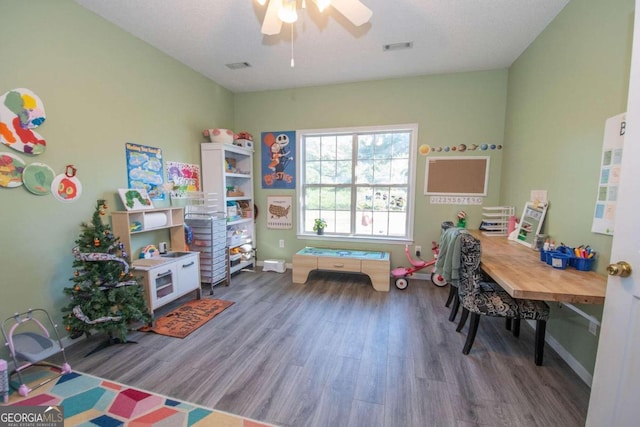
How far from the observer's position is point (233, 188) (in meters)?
3.92

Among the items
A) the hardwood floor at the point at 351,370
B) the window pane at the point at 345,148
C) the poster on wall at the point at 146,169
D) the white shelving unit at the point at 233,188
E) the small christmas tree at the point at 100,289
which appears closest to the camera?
the hardwood floor at the point at 351,370

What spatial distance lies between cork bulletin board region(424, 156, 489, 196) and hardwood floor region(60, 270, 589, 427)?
160cm

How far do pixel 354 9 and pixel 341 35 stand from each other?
886 millimetres

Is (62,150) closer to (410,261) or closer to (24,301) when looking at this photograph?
(24,301)

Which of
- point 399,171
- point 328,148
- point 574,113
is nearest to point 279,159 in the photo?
point 328,148

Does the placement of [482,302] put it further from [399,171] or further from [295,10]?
[295,10]

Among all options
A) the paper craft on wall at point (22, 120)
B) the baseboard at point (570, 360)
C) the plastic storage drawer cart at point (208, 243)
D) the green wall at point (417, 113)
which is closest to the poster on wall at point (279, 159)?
the green wall at point (417, 113)

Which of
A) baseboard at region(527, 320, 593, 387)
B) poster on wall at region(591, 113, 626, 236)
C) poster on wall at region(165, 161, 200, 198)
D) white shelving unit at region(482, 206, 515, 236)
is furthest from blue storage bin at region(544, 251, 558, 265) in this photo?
poster on wall at region(165, 161, 200, 198)

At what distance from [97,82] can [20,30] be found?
1.68 ft

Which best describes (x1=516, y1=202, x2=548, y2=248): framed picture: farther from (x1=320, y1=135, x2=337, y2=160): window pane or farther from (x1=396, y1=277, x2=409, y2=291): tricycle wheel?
(x1=320, y1=135, x2=337, y2=160): window pane

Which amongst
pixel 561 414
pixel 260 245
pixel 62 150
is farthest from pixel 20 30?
pixel 561 414

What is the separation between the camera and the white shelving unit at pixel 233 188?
11.4 feet

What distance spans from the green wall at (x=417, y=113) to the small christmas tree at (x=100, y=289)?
2.31 m

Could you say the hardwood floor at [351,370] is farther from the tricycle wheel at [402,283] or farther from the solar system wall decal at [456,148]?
the solar system wall decal at [456,148]
